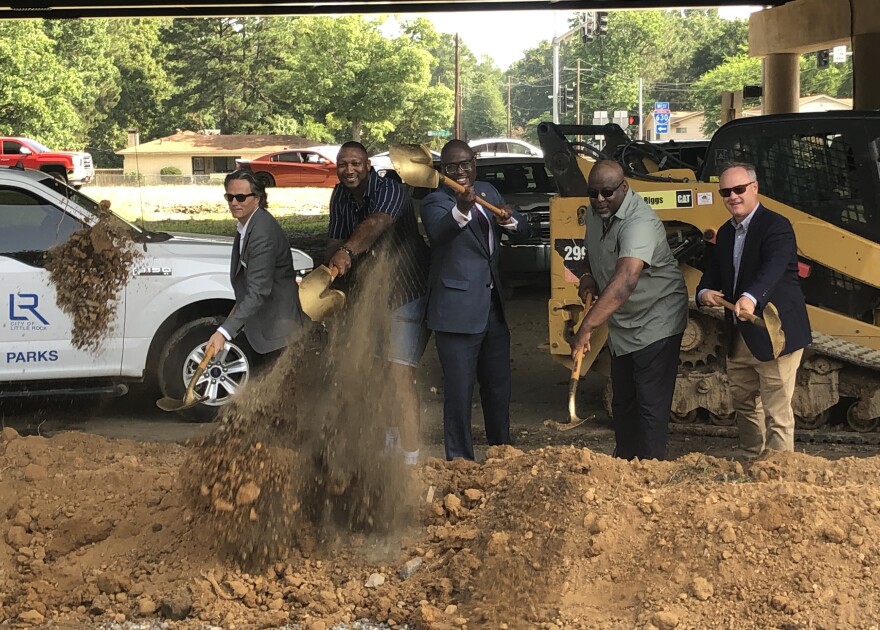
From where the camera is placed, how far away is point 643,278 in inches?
231

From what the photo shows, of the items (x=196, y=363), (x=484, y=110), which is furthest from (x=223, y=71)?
(x=484, y=110)

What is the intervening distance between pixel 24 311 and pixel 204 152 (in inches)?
1881

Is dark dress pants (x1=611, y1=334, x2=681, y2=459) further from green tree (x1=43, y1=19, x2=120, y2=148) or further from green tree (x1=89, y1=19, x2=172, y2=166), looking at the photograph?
green tree (x1=89, y1=19, x2=172, y2=166)

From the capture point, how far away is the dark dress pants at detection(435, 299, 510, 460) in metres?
6.22

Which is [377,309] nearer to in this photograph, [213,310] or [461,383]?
[461,383]

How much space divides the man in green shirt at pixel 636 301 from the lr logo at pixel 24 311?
13.0ft

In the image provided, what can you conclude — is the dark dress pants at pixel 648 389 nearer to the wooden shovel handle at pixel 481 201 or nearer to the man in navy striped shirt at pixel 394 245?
the wooden shovel handle at pixel 481 201

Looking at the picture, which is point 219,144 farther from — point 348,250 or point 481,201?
point 481,201

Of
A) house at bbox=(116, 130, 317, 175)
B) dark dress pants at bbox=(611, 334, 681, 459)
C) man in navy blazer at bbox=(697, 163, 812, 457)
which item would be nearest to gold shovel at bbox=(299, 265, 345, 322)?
dark dress pants at bbox=(611, 334, 681, 459)

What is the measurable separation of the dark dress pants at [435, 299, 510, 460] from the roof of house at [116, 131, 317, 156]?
47467 millimetres

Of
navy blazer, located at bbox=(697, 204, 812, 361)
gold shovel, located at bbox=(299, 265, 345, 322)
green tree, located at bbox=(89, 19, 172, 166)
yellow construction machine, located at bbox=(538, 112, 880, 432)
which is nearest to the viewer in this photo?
navy blazer, located at bbox=(697, 204, 812, 361)

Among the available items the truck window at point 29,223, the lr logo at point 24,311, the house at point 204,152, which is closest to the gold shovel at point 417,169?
the truck window at point 29,223

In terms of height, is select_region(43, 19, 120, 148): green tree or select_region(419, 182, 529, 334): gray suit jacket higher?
select_region(43, 19, 120, 148): green tree

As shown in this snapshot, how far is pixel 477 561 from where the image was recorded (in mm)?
4559
